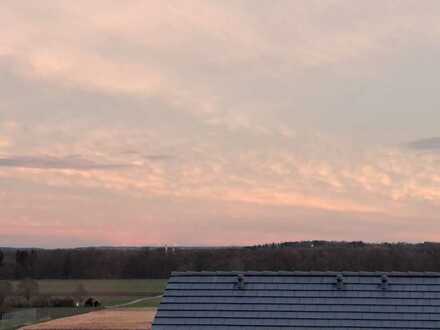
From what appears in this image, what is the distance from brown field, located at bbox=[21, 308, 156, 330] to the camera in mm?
55600

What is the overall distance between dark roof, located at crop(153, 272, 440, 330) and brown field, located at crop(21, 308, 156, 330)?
97.6 ft

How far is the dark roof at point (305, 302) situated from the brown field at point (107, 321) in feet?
97.6

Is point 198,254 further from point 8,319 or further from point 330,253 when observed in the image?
point 8,319

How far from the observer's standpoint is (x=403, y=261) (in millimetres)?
100688

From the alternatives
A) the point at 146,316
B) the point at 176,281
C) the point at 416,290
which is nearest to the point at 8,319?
the point at 146,316

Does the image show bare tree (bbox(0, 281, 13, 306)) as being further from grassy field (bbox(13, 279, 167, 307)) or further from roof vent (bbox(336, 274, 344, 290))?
roof vent (bbox(336, 274, 344, 290))

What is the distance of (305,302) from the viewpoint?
23547 millimetres

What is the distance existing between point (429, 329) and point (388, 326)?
116 cm

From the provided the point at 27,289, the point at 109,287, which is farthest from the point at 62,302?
the point at 109,287

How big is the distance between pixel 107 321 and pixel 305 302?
40044mm

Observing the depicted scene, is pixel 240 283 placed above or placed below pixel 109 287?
above

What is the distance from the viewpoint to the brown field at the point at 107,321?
55.6 meters

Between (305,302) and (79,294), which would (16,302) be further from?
(305,302)

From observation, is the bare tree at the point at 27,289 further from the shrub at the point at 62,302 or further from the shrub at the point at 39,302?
the shrub at the point at 62,302
